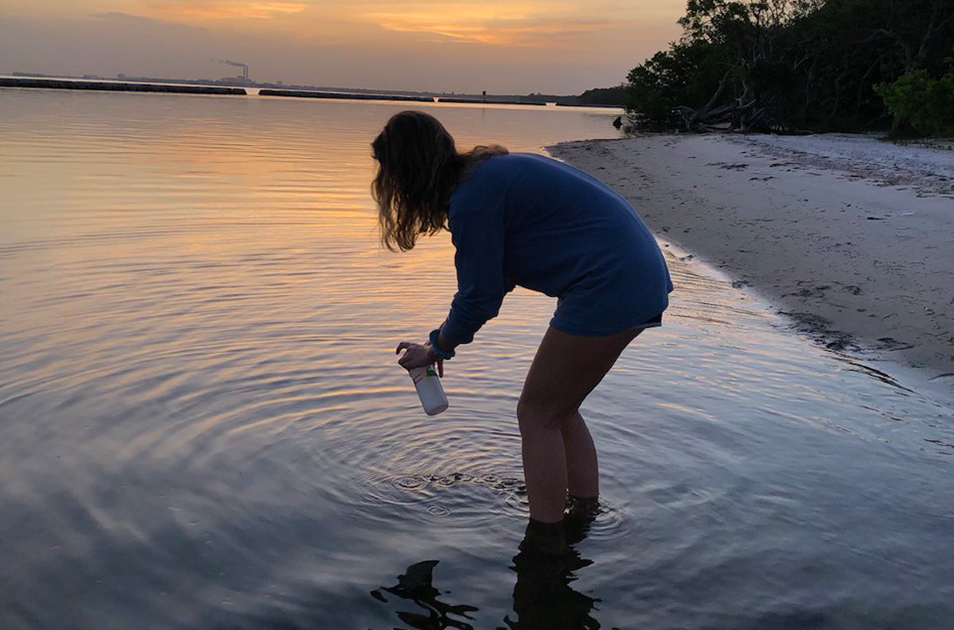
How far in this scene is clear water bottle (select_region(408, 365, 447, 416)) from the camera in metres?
3.87

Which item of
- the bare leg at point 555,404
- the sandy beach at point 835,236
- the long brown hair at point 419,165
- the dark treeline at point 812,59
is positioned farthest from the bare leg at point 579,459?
the dark treeline at point 812,59

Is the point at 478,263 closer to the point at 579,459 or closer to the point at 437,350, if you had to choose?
the point at 437,350

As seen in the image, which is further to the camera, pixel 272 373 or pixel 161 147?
pixel 161 147

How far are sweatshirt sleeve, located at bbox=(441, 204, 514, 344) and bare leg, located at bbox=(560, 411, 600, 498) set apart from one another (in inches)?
33.0

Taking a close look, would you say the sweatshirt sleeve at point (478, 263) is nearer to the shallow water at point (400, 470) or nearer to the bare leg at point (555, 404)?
the bare leg at point (555, 404)

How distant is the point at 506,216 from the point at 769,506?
6.88 ft

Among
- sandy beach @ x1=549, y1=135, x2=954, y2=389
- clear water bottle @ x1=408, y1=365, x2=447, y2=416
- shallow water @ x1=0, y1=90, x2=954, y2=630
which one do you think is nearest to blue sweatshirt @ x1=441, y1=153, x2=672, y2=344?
clear water bottle @ x1=408, y1=365, x2=447, y2=416

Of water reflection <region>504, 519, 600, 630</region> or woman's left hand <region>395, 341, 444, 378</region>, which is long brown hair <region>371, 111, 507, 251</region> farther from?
water reflection <region>504, 519, 600, 630</region>

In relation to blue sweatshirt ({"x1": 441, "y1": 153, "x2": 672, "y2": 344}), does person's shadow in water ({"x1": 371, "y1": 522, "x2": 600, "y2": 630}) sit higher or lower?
lower

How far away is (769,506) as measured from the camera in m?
4.30

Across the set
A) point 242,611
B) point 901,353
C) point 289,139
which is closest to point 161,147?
point 289,139

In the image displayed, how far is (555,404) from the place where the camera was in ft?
11.8

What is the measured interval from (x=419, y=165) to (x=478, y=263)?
403 millimetres

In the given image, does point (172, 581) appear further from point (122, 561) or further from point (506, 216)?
point (506, 216)
